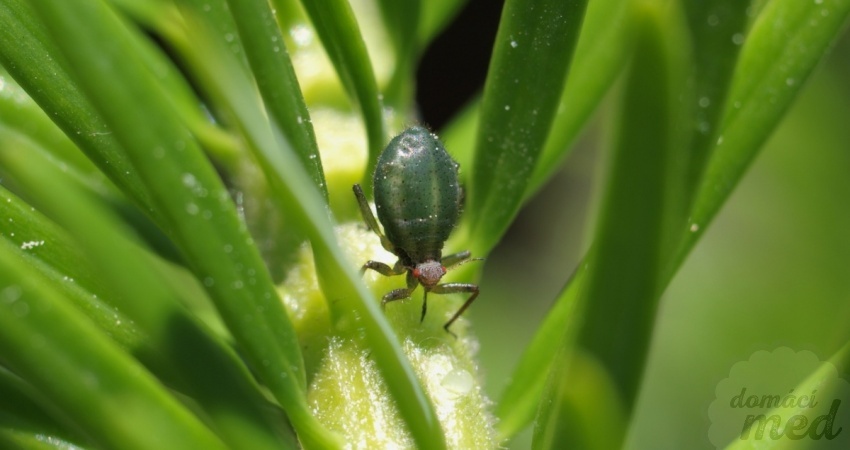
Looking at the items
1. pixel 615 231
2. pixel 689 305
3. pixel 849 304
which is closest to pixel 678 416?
pixel 689 305

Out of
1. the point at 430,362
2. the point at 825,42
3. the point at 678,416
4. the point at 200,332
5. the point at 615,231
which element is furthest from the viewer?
the point at 678,416

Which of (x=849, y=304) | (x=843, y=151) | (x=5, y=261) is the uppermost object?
(x=5, y=261)

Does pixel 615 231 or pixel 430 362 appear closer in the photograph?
pixel 615 231

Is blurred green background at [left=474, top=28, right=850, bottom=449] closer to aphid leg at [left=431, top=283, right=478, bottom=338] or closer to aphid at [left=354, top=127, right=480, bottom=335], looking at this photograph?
aphid at [left=354, top=127, right=480, bottom=335]

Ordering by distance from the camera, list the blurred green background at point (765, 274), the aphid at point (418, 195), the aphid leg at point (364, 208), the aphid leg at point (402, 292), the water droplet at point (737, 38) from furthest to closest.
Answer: the blurred green background at point (765, 274)
the aphid at point (418, 195)
the aphid leg at point (364, 208)
the aphid leg at point (402, 292)
the water droplet at point (737, 38)

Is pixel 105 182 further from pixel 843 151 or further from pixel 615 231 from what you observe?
pixel 843 151

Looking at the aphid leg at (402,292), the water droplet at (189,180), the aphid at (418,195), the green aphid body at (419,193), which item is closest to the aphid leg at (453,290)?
the aphid leg at (402,292)

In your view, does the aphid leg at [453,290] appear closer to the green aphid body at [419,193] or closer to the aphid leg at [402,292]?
the aphid leg at [402,292]

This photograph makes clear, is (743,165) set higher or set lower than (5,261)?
lower

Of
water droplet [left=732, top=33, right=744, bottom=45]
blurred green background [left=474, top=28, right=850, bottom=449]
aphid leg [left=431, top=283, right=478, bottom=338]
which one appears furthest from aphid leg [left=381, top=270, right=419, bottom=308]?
blurred green background [left=474, top=28, right=850, bottom=449]
